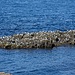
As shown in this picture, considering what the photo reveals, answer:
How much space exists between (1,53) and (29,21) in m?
24.7

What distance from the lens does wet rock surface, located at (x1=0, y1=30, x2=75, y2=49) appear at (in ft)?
146

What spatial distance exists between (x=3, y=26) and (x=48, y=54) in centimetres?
1924

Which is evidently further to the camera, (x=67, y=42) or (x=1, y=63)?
(x=67, y=42)

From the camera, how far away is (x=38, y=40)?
4541 cm

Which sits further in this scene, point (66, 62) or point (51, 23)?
point (51, 23)

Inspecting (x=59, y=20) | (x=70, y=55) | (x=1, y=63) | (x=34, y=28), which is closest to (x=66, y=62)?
(x=70, y=55)

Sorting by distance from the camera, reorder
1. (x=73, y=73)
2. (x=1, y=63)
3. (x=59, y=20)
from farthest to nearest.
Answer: (x=59, y=20)
(x=1, y=63)
(x=73, y=73)

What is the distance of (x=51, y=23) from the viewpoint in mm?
64375

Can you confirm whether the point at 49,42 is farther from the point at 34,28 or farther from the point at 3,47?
the point at 34,28

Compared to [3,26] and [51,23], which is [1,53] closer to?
[3,26]

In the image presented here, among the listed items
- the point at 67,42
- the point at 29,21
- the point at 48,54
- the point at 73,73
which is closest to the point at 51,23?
the point at 29,21

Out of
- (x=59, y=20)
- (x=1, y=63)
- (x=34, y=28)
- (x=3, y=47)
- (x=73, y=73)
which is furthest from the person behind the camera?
(x=59, y=20)

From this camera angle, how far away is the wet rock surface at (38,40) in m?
44.6

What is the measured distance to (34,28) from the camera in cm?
5862
